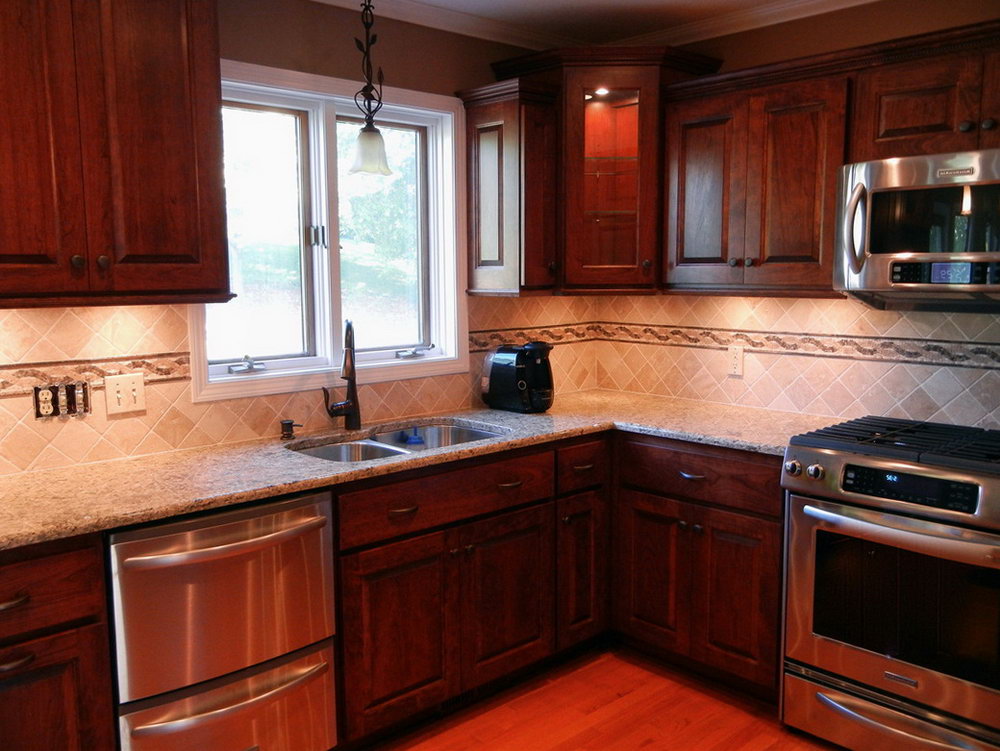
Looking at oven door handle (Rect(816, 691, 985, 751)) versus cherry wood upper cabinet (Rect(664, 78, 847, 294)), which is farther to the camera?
cherry wood upper cabinet (Rect(664, 78, 847, 294))

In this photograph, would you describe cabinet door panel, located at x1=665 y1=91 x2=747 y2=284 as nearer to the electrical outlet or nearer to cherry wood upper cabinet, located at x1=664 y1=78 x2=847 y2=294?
cherry wood upper cabinet, located at x1=664 y1=78 x2=847 y2=294

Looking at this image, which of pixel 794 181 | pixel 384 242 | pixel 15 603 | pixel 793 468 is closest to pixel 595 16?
pixel 794 181

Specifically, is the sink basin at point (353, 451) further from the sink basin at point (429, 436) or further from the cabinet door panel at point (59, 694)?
the cabinet door panel at point (59, 694)

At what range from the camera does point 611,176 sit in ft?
11.0

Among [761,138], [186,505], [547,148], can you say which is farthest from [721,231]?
[186,505]

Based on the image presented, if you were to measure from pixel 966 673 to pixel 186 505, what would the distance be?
2100 millimetres

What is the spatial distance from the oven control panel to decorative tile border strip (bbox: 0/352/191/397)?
6.74 feet

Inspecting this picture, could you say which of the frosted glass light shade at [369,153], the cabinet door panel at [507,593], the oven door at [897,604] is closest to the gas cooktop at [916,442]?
the oven door at [897,604]

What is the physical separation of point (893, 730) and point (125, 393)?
2467 mm

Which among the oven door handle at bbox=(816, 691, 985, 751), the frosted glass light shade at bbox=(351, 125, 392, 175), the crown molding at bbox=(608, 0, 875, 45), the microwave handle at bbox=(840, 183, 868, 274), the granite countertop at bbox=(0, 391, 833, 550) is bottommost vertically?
the oven door handle at bbox=(816, 691, 985, 751)

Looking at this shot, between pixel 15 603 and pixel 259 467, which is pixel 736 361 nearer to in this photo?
pixel 259 467

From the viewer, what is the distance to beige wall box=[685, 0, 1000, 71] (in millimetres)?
2812

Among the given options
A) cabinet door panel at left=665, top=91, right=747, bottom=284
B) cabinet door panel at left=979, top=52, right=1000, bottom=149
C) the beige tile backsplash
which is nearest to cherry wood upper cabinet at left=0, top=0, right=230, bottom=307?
the beige tile backsplash

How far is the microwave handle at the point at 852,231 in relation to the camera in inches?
103
